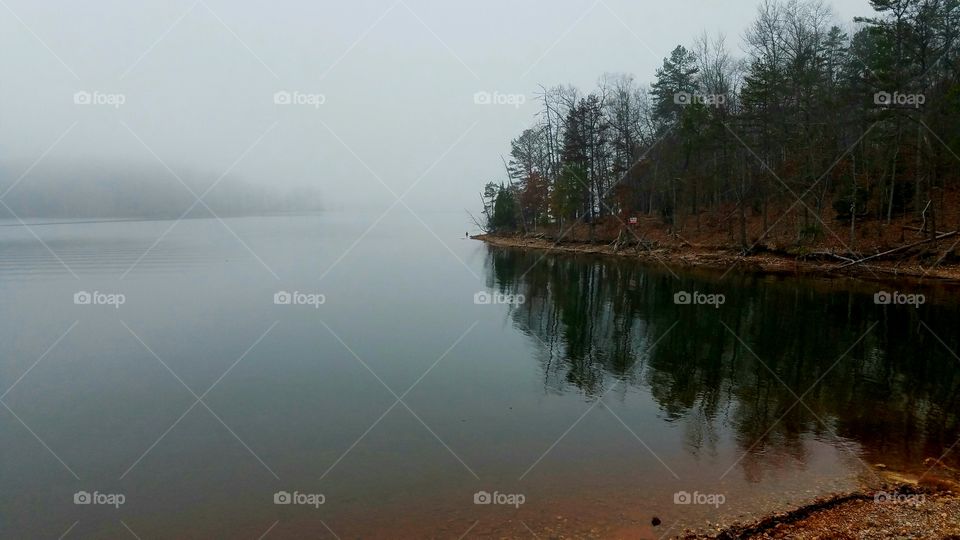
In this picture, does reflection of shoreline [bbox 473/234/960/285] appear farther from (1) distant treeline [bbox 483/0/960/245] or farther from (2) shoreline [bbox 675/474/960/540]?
(2) shoreline [bbox 675/474/960/540]

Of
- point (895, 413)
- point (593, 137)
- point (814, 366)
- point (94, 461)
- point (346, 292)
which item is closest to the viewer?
point (94, 461)

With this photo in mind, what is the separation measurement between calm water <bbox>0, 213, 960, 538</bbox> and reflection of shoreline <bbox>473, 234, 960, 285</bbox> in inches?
243

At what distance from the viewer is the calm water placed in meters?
8.21

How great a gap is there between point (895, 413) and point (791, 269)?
2743 centimetres

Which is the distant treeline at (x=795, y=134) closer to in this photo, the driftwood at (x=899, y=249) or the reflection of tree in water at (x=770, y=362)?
the driftwood at (x=899, y=249)

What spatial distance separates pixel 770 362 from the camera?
16.4 m

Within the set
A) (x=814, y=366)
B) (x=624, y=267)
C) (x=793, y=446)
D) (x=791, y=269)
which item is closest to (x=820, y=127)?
(x=791, y=269)

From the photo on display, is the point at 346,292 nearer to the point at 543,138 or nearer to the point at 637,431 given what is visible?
the point at 637,431

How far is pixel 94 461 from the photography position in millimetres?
9617

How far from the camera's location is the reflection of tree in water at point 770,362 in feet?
37.0

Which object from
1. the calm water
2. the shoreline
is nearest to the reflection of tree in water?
the calm water

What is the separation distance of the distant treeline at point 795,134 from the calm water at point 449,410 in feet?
48.6

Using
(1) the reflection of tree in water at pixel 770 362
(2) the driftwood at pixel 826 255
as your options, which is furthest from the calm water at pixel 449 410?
(2) the driftwood at pixel 826 255

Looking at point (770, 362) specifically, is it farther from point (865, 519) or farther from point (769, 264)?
point (769, 264)
